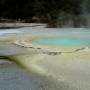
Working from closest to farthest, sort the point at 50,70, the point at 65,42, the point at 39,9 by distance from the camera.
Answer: the point at 50,70
the point at 65,42
the point at 39,9

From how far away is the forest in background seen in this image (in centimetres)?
3275

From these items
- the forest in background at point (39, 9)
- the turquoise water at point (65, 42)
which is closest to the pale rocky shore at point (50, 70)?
the turquoise water at point (65, 42)

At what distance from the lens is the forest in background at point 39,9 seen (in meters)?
32.8

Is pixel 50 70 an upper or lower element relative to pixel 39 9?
upper

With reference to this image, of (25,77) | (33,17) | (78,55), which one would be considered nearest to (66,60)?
(78,55)

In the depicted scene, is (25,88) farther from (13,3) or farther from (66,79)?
(13,3)

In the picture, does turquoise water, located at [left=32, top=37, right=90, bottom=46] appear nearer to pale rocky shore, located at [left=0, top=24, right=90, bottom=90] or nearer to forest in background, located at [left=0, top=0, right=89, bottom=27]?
pale rocky shore, located at [left=0, top=24, right=90, bottom=90]

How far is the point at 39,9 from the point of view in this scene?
3538 centimetres

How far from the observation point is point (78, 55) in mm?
11188

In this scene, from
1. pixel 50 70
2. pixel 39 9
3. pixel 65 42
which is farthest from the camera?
pixel 39 9

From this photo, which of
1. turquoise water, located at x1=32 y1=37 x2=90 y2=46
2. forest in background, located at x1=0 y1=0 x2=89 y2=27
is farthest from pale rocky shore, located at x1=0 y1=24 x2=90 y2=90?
forest in background, located at x1=0 y1=0 x2=89 y2=27

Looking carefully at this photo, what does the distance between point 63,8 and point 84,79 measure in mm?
26881

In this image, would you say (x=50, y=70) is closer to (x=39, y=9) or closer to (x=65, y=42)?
(x=65, y=42)

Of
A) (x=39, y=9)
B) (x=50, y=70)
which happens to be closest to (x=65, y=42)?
(x=50, y=70)
